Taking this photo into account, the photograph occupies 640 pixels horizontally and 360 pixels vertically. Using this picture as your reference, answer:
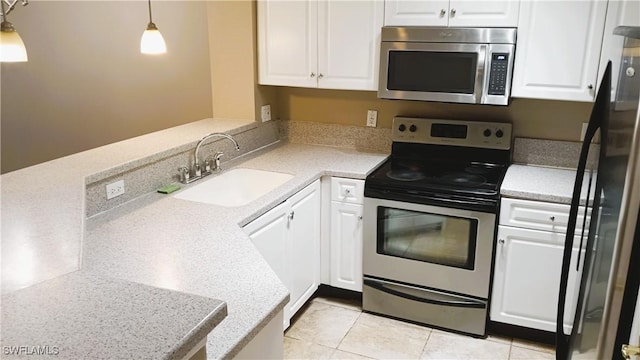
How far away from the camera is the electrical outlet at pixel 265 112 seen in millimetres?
3533

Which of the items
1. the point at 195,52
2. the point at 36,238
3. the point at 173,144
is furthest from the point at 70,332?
the point at 195,52

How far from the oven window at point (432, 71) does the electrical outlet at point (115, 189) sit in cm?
155

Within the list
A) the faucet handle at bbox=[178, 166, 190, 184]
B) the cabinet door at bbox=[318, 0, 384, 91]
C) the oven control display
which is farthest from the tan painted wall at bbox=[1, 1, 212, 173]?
the oven control display

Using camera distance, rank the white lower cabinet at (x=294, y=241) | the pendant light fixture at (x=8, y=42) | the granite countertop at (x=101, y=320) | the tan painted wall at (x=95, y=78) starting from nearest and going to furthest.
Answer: the granite countertop at (x=101, y=320)
the pendant light fixture at (x=8, y=42)
the white lower cabinet at (x=294, y=241)
the tan painted wall at (x=95, y=78)

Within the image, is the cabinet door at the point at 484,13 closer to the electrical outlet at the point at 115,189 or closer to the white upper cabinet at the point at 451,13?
the white upper cabinet at the point at 451,13

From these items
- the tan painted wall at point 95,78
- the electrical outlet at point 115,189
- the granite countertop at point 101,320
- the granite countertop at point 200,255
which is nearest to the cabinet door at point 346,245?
the granite countertop at point 200,255

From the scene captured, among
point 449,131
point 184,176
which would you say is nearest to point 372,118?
point 449,131

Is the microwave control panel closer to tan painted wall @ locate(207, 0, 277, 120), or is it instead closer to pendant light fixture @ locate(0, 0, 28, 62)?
tan painted wall @ locate(207, 0, 277, 120)

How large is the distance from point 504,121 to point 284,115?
4.91 feet

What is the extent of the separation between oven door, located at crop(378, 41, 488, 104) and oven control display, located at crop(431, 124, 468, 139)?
1.16ft

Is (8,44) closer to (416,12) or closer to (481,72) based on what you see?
(416,12)

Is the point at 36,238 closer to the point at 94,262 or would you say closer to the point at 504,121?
the point at 94,262

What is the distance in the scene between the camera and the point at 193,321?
997 mm

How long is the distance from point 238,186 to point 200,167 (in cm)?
25
